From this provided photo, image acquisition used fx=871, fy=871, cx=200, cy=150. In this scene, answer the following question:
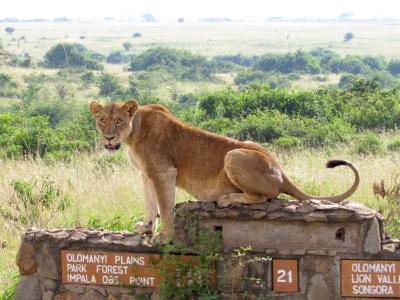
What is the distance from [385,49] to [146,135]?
3771 inches

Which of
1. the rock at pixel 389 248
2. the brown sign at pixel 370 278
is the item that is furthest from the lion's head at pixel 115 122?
the rock at pixel 389 248

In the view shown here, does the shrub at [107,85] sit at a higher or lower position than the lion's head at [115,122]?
higher

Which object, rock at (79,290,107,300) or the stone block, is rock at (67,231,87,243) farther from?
the stone block

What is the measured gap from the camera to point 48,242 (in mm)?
7512

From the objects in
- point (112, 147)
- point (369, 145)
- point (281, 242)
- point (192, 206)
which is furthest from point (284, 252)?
point (369, 145)

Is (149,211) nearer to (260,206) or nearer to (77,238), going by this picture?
(77,238)

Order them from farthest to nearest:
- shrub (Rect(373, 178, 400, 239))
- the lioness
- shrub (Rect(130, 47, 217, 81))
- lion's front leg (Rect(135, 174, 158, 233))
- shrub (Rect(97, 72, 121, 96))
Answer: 1. shrub (Rect(130, 47, 217, 81))
2. shrub (Rect(97, 72, 121, 96))
3. shrub (Rect(373, 178, 400, 239))
4. lion's front leg (Rect(135, 174, 158, 233))
5. the lioness

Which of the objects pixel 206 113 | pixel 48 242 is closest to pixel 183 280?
pixel 48 242

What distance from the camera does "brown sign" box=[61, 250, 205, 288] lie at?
733 centimetres

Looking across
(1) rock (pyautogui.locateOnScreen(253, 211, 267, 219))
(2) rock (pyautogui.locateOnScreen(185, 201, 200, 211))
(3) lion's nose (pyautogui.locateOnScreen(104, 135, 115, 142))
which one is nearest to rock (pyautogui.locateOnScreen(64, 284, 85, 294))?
(2) rock (pyautogui.locateOnScreen(185, 201, 200, 211))

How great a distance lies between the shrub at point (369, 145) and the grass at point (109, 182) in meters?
0.90

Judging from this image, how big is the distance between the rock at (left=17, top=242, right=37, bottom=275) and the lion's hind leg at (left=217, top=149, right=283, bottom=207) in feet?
5.58

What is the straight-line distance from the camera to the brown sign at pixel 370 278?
7012 millimetres

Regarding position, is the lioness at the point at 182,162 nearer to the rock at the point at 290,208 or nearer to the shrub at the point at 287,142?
the rock at the point at 290,208
